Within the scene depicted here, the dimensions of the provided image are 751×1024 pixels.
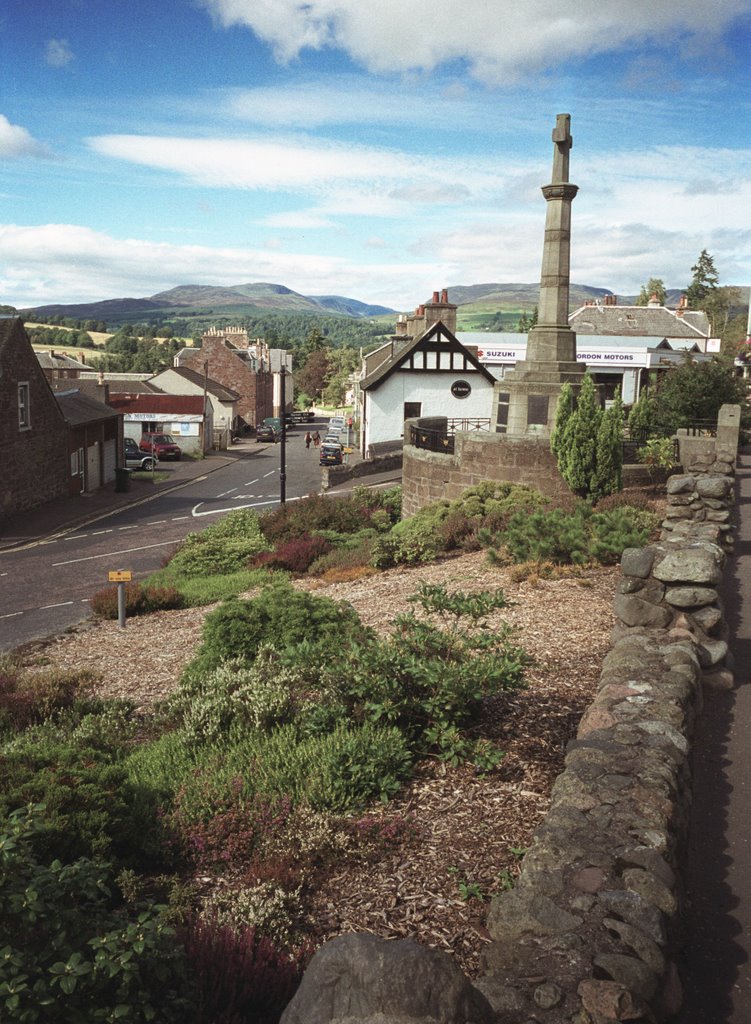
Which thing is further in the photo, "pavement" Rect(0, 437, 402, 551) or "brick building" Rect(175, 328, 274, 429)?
"brick building" Rect(175, 328, 274, 429)

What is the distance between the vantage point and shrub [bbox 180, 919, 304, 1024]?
13.6 feet

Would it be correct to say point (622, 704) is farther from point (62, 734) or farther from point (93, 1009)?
point (62, 734)

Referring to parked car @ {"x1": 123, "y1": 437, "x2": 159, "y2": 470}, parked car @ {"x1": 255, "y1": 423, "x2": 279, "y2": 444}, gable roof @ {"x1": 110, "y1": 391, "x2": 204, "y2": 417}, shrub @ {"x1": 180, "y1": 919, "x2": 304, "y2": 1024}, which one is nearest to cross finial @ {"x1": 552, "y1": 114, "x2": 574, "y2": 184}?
shrub @ {"x1": 180, "y1": 919, "x2": 304, "y2": 1024}

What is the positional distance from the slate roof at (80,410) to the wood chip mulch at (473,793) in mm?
26790

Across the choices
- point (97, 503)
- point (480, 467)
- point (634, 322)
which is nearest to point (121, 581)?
point (480, 467)

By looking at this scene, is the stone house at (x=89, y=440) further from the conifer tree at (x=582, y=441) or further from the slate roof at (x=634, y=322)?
the slate roof at (x=634, y=322)

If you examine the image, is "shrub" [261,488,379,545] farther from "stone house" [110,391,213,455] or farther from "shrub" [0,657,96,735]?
"stone house" [110,391,213,455]

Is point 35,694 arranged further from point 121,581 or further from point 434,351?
point 434,351

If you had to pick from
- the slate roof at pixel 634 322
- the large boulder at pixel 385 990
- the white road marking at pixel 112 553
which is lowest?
the white road marking at pixel 112 553

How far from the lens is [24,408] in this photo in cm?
3375

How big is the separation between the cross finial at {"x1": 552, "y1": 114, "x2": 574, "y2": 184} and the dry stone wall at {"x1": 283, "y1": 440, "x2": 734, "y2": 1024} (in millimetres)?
19205

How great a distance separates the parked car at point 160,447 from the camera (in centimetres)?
5525

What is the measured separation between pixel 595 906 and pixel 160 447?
53.7m

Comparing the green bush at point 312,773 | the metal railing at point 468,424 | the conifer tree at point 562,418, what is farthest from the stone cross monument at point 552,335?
the green bush at point 312,773
